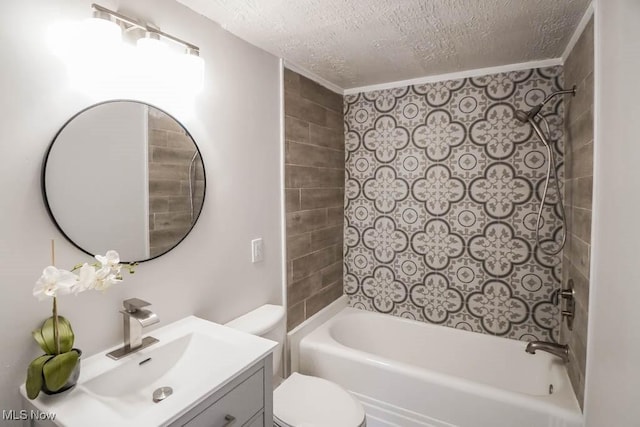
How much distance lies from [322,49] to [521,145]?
1445 mm

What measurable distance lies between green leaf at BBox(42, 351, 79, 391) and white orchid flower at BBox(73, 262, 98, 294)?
0.62 feet

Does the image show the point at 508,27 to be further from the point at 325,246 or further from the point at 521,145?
the point at 325,246

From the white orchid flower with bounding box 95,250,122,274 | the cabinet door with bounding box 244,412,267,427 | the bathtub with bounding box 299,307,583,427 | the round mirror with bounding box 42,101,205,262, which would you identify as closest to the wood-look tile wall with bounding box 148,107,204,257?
the round mirror with bounding box 42,101,205,262

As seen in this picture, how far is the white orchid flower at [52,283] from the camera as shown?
0.91 meters

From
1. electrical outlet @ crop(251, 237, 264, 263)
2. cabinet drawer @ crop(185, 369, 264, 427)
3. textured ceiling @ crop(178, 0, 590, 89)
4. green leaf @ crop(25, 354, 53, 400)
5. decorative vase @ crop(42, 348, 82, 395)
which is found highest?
textured ceiling @ crop(178, 0, 590, 89)

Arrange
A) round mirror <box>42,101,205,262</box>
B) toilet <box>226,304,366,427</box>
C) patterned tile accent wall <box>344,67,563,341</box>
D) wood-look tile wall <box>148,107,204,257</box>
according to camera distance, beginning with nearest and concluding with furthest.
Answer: round mirror <box>42,101,205,262</box>
wood-look tile wall <box>148,107,204,257</box>
toilet <box>226,304,366,427</box>
patterned tile accent wall <box>344,67,563,341</box>

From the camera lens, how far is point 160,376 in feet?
4.21

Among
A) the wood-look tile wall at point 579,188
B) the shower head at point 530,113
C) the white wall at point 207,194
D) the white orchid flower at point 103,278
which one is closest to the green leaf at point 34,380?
the white wall at point 207,194

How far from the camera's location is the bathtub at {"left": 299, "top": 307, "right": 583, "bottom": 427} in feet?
5.48

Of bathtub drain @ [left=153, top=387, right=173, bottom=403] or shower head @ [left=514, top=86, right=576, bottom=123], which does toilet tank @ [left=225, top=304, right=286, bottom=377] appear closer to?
bathtub drain @ [left=153, top=387, right=173, bottom=403]

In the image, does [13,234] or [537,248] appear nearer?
[13,234]

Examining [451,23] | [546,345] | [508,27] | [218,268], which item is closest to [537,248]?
[546,345]

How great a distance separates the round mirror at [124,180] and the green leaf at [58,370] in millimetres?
356

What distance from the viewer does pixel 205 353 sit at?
1.34 meters
